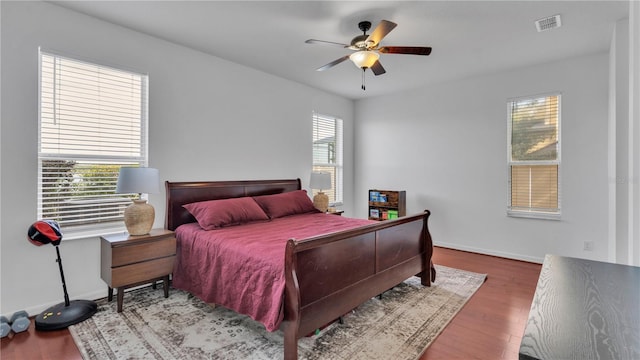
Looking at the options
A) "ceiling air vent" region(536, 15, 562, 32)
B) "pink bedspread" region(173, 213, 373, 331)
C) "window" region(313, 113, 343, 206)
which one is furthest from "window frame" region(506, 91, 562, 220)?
"window" region(313, 113, 343, 206)

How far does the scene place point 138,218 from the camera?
2.87 meters

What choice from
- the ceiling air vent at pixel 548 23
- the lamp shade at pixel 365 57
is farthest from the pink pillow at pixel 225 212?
the ceiling air vent at pixel 548 23

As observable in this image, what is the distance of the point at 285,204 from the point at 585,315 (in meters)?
3.55

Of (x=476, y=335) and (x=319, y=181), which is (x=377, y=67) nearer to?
(x=319, y=181)

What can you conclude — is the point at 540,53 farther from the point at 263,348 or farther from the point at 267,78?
the point at 263,348

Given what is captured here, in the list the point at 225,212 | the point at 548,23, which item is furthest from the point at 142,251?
the point at 548,23

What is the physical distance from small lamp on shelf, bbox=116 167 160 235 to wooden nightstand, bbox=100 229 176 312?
3.9 inches

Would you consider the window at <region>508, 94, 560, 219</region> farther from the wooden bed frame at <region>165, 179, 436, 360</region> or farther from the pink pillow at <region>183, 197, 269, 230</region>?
the pink pillow at <region>183, 197, 269, 230</region>

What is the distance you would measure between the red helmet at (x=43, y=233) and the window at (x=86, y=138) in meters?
0.34

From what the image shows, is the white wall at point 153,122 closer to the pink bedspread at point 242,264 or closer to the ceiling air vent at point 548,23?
the pink bedspread at point 242,264

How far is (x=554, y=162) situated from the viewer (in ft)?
13.5

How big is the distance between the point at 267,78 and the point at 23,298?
3.64 metres

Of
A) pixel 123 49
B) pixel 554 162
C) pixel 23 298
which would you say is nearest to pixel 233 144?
pixel 123 49

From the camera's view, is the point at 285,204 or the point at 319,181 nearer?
the point at 285,204
